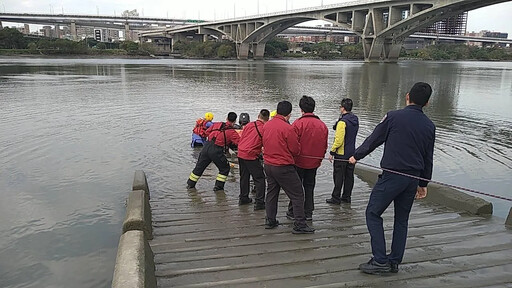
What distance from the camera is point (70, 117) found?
53.8 ft

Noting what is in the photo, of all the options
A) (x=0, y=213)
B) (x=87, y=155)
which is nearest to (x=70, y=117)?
(x=87, y=155)

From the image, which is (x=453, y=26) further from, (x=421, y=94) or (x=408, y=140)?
(x=408, y=140)

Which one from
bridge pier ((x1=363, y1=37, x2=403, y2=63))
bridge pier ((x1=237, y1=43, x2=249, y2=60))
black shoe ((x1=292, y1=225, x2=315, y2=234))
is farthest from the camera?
bridge pier ((x1=237, y1=43, x2=249, y2=60))

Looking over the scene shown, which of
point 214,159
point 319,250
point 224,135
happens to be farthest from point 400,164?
point 214,159

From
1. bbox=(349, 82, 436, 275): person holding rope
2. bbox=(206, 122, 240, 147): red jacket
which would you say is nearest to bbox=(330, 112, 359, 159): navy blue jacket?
bbox=(206, 122, 240, 147): red jacket

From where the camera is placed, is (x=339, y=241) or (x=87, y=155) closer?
(x=339, y=241)

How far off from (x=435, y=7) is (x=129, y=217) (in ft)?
223

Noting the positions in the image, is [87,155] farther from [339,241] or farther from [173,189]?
[339,241]

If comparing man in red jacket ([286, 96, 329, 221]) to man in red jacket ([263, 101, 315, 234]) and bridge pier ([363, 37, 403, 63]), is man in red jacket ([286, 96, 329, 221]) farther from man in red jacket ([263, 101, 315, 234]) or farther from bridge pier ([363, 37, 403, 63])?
bridge pier ([363, 37, 403, 63])

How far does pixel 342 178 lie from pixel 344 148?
531 millimetres

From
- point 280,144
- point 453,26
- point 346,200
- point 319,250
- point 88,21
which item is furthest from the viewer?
point 453,26

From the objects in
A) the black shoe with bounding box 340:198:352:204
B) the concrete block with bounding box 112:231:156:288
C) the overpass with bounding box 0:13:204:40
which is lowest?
the black shoe with bounding box 340:198:352:204

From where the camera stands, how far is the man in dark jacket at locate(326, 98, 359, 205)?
627cm

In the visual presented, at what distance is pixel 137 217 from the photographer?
15.8 ft
